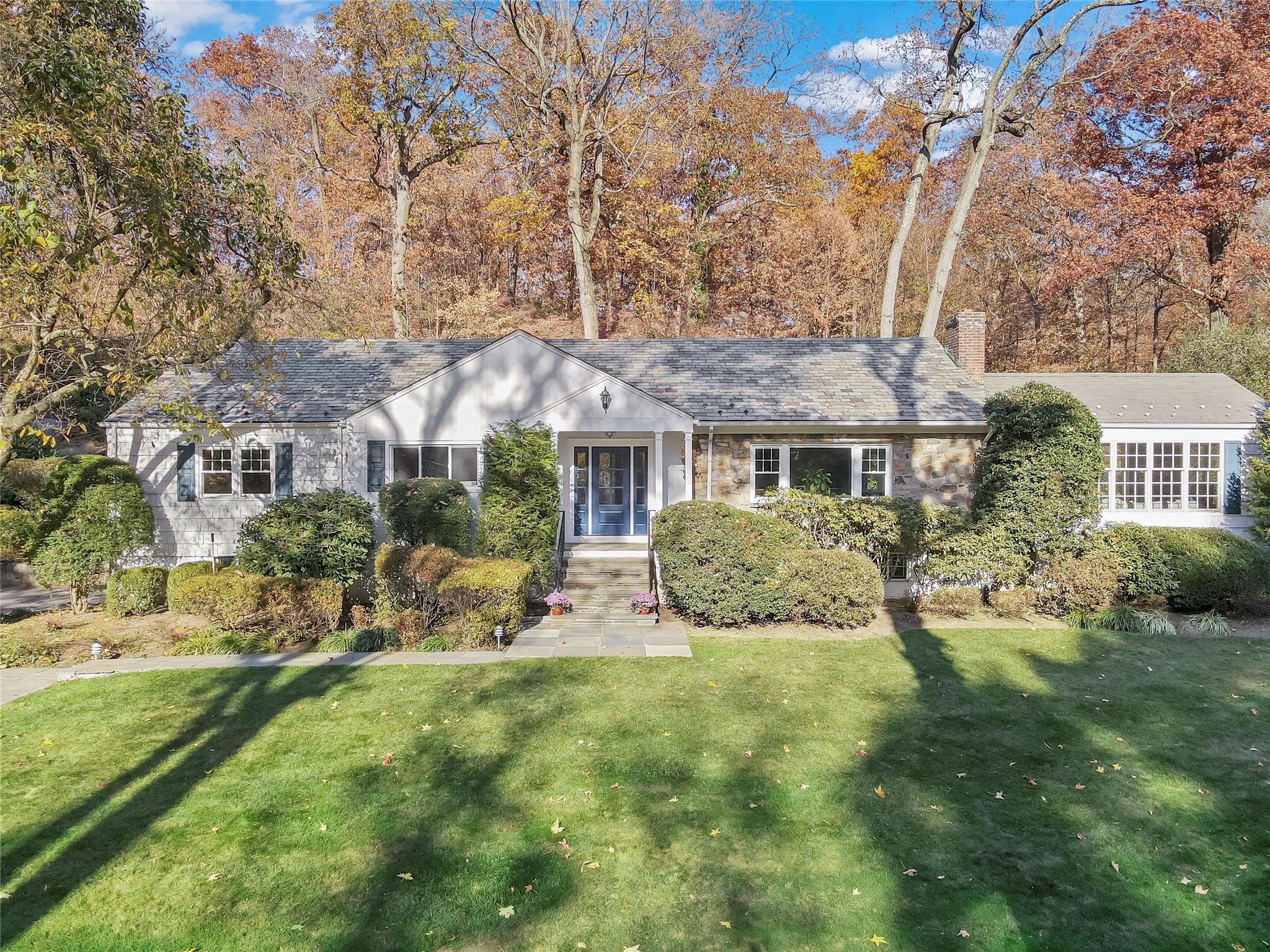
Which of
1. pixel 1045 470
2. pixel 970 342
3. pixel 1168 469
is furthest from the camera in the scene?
pixel 970 342

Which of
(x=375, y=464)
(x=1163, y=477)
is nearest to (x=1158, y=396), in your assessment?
(x=1163, y=477)

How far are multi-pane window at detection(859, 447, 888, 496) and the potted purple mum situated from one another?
Result: 624 centimetres

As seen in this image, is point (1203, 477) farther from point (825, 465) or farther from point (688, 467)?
point (688, 467)

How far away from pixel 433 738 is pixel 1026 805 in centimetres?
522

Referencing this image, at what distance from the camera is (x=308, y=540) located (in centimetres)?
1169

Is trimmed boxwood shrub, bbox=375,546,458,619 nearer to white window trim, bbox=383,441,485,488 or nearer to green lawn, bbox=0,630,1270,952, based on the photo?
green lawn, bbox=0,630,1270,952

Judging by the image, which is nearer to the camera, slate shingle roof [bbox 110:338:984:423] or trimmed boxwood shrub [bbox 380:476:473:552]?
trimmed boxwood shrub [bbox 380:476:473:552]

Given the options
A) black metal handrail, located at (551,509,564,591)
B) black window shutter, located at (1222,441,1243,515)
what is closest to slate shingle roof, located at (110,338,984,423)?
black metal handrail, located at (551,509,564,591)

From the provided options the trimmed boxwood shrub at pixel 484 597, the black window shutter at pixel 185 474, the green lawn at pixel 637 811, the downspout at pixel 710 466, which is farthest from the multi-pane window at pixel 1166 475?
the black window shutter at pixel 185 474

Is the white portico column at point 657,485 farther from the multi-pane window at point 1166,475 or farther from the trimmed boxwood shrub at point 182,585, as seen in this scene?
the multi-pane window at point 1166,475

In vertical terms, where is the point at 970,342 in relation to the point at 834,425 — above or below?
above

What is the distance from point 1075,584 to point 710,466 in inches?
253

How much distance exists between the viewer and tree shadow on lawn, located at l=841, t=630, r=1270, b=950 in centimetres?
440

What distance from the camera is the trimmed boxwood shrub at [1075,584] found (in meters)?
11.5
